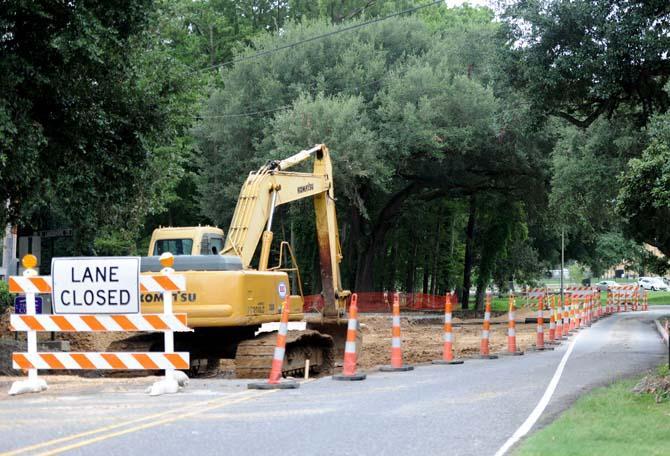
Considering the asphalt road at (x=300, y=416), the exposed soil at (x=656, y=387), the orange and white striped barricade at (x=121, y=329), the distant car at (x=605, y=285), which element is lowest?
the asphalt road at (x=300, y=416)

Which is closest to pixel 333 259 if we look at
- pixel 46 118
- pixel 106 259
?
pixel 46 118

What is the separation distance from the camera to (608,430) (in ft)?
30.9

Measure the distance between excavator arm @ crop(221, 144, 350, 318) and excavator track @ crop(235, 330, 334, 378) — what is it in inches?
68.9

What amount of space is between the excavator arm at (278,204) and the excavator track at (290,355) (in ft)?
5.75

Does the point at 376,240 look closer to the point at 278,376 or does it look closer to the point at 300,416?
the point at 278,376

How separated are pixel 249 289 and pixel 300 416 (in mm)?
6362

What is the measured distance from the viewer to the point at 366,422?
9867 millimetres

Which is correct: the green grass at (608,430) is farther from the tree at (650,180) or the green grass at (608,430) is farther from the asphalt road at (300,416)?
the tree at (650,180)

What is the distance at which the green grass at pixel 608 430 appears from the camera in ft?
27.2

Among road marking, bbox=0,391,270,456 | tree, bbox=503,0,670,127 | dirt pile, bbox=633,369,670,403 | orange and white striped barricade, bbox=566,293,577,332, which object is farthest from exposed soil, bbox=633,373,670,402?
orange and white striped barricade, bbox=566,293,577,332

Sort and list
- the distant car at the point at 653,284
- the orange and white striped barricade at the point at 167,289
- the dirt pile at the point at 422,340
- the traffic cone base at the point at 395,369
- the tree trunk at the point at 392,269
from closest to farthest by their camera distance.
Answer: the orange and white striped barricade at the point at 167,289 → the traffic cone base at the point at 395,369 → the dirt pile at the point at 422,340 → the tree trunk at the point at 392,269 → the distant car at the point at 653,284

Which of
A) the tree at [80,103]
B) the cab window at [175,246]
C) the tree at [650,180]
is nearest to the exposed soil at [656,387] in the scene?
the tree at [650,180]

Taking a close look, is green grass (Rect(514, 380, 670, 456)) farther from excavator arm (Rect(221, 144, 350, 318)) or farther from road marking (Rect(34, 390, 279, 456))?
excavator arm (Rect(221, 144, 350, 318))

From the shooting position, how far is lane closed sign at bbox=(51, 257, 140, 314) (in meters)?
12.4
